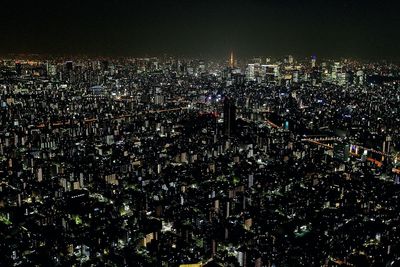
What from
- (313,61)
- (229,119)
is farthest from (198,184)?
(313,61)

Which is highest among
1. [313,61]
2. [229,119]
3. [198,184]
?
[313,61]

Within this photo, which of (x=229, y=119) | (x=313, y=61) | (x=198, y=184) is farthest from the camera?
(x=313, y=61)

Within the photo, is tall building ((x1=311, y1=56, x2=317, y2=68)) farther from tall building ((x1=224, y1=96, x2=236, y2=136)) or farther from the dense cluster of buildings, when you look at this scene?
tall building ((x1=224, y1=96, x2=236, y2=136))

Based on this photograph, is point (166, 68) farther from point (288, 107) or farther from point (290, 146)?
point (290, 146)

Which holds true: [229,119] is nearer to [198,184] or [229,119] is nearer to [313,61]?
[198,184]

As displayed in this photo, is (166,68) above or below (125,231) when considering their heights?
above

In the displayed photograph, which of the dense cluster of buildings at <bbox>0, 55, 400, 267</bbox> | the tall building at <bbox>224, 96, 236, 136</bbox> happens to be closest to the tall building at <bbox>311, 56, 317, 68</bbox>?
the dense cluster of buildings at <bbox>0, 55, 400, 267</bbox>

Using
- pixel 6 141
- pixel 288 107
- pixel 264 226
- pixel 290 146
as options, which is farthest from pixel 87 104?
pixel 264 226

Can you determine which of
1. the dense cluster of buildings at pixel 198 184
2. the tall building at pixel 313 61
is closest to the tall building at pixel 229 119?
the dense cluster of buildings at pixel 198 184
